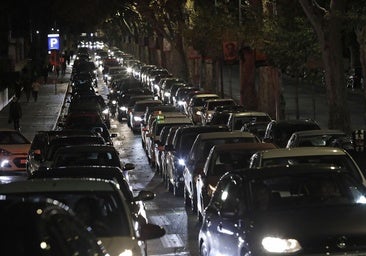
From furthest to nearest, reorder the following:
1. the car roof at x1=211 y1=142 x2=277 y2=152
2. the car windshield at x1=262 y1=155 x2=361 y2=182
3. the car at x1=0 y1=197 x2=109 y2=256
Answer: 1. the car roof at x1=211 y1=142 x2=277 y2=152
2. the car windshield at x1=262 y1=155 x2=361 y2=182
3. the car at x1=0 y1=197 x2=109 y2=256

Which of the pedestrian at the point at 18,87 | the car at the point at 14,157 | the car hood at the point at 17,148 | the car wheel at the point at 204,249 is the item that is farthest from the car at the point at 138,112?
the car wheel at the point at 204,249

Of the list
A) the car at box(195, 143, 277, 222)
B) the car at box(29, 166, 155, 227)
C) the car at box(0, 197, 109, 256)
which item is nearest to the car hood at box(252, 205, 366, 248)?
the car at box(29, 166, 155, 227)

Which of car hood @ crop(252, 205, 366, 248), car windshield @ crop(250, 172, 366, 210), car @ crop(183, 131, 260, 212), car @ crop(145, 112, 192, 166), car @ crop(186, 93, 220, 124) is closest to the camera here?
car hood @ crop(252, 205, 366, 248)

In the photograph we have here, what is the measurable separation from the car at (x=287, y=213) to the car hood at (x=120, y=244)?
116cm

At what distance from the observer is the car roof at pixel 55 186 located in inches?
394

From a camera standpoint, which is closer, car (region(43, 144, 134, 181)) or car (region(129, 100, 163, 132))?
car (region(43, 144, 134, 181))

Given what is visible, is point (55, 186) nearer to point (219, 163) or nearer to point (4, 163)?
point (219, 163)

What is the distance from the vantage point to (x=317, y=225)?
9961 mm

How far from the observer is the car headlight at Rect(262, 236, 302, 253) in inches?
386

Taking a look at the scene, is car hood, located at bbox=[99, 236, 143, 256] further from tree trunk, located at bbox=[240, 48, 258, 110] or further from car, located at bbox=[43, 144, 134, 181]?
tree trunk, located at bbox=[240, 48, 258, 110]

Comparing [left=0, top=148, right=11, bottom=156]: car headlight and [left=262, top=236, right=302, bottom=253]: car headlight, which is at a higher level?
[left=262, top=236, right=302, bottom=253]: car headlight

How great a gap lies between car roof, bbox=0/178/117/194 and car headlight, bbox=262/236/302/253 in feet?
5.52

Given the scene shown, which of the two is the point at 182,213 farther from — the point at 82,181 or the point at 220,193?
the point at 82,181

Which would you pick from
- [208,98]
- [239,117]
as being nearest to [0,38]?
[208,98]
